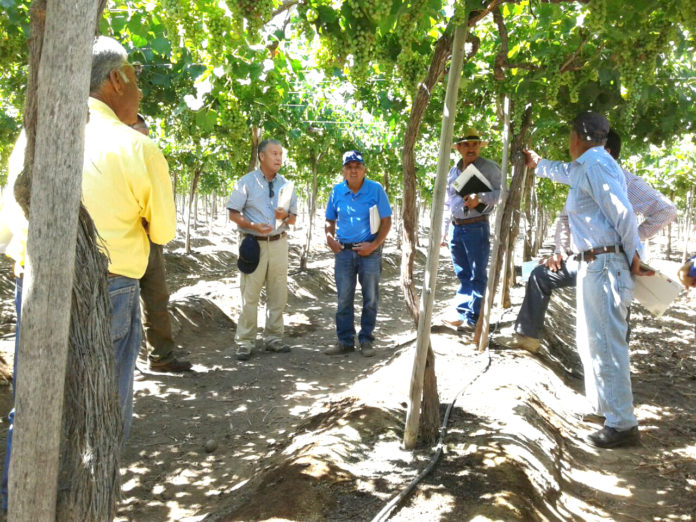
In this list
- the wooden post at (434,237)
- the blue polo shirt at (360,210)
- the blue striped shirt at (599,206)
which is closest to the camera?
the wooden post at (434,237)

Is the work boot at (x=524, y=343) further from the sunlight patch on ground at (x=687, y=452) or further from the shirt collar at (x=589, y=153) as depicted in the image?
the shirt collar at (x=589, y=153)

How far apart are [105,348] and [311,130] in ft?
33.8

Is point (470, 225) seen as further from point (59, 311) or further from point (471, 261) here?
point (59, 311)

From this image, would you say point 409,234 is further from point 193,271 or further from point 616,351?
point 193,271

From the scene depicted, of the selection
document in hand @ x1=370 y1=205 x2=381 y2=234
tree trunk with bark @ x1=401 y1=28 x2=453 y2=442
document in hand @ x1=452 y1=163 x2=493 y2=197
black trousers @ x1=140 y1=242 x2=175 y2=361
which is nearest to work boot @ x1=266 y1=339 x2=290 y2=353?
black trousers @ x1=140 y1=242 x2=175 y2=361

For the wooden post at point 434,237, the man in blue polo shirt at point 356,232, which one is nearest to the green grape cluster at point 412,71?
the wooden post at point 434,237

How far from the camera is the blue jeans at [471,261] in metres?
5.86

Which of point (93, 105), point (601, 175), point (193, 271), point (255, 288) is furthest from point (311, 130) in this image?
point (93, 105)

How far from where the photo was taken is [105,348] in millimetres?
1766

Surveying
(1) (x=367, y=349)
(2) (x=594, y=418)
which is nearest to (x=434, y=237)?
(2) (x=594, y=418)

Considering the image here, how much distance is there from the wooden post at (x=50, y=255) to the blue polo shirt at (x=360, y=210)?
4.26 metres

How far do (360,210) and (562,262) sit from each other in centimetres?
206

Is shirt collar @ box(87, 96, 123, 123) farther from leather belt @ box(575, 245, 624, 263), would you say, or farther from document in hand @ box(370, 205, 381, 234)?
document in hand @ box(370, 205, 381, 234)

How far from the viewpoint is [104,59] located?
2.37m
